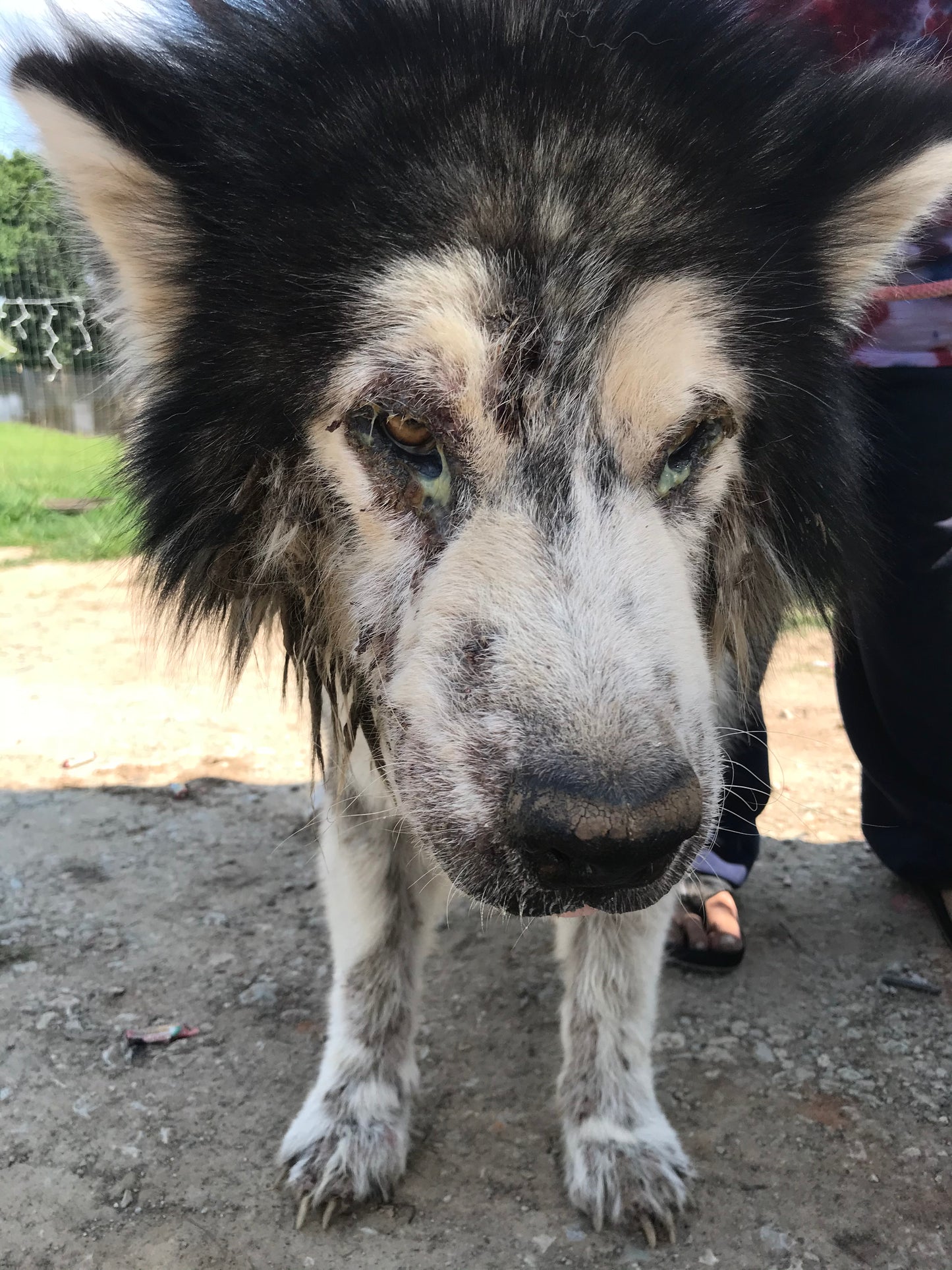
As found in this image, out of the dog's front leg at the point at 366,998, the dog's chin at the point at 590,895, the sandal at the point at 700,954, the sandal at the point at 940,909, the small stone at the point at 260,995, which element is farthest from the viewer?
the sandal at the point at 940,909

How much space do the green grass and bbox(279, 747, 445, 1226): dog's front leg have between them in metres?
4.96

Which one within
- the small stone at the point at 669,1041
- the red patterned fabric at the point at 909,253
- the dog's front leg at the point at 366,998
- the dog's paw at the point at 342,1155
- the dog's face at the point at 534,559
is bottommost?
the small stone at the point at 669,1041

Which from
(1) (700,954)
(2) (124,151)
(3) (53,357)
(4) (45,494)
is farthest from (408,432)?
(4) (45,494)

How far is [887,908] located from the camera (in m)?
3.06

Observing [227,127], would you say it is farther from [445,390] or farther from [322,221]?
[445,390]

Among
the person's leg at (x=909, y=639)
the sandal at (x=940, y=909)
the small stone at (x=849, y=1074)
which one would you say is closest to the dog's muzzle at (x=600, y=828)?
the person's leg at (x=909, y=639)

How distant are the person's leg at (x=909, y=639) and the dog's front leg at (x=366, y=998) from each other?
1.22m

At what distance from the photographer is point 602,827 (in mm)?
1243

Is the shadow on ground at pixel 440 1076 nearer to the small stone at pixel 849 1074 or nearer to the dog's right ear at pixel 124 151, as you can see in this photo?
the small stone at pixel 849 1074

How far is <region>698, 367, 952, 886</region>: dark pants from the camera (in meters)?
2.32

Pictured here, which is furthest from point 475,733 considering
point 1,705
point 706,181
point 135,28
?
point 1,705

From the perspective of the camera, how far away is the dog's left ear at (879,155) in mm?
1753

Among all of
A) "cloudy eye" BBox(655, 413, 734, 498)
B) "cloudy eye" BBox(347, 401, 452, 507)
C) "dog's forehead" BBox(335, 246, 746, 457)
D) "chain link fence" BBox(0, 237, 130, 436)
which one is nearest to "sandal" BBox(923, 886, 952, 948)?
"cloudy eye" BBox(655, 413, 734, 498)

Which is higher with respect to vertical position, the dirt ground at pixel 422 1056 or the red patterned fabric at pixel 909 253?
the red patterned fabric at pixel 909 253
